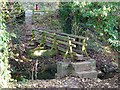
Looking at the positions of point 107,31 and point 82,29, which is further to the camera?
point 82,29

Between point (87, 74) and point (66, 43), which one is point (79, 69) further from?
point (66, 43)

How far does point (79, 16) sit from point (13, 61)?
2.18 m

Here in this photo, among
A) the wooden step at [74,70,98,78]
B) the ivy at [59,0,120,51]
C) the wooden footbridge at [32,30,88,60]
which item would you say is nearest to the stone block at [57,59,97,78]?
the wooden step at [74,70,98,78]

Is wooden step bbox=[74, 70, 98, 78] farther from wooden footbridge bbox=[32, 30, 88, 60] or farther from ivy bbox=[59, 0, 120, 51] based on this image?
ivy bbox=[59, 0, 120, 51]

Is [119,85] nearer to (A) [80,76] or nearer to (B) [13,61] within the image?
(A) [80,76]

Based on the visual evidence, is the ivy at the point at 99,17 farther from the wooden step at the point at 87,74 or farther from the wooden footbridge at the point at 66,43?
the wooden step at the point at 87,74

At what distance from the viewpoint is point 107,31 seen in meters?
7.54

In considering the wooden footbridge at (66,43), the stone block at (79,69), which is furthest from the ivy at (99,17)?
the stone block at (79,69)

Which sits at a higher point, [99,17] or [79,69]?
[99,17]

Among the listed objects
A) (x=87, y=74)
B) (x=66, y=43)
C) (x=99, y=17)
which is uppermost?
(x=99, y=17)

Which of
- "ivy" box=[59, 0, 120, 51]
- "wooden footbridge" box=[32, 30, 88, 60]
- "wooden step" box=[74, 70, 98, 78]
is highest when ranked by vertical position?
"ivy" box=[59, 0, 120, 51]

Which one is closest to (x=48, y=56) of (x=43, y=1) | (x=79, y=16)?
(x=79, y=16)

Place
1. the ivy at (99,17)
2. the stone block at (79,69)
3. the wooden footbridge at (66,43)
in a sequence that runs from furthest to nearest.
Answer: the ivy at (99,17)
the wooden footbridge at (66,43)
the stone block at (79,69)

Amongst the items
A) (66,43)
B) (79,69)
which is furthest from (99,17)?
(79,69)
